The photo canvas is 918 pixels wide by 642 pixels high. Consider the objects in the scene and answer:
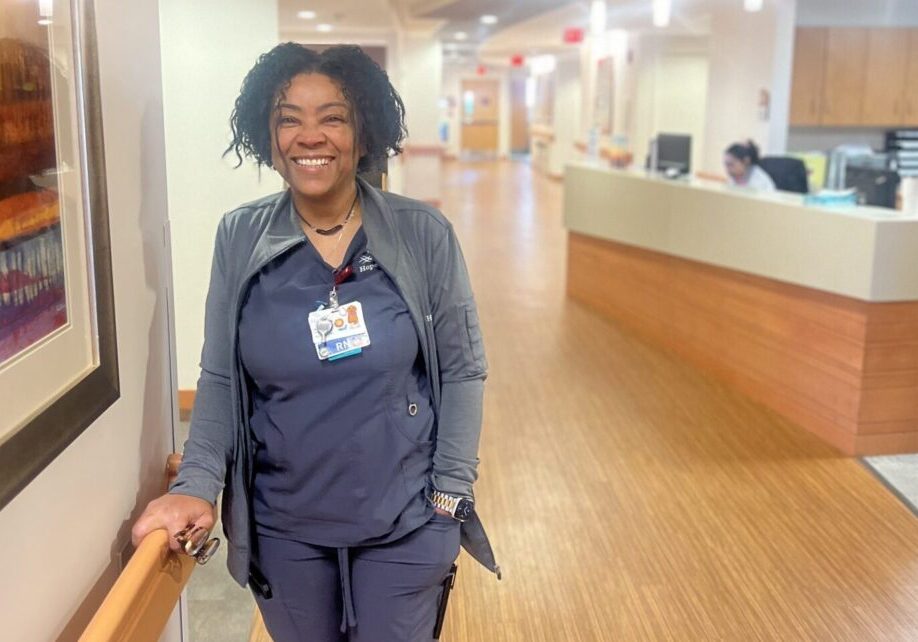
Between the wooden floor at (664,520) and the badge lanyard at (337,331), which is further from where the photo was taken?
the wooden floor at (664,520)

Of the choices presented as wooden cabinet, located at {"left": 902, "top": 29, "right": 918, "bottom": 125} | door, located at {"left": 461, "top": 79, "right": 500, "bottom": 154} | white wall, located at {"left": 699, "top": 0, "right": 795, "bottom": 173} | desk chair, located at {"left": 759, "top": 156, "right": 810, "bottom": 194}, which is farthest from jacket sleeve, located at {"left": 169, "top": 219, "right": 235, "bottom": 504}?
door, located at {"left": 461, "top": 79, "right": 500, "bottom": 154}

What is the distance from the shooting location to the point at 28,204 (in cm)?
108

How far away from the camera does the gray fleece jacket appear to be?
1.51 metres

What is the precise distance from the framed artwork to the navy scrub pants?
44 cm

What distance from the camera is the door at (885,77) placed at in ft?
26.7

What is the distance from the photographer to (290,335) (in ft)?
4.83

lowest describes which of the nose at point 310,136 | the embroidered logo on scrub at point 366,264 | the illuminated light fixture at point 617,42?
the embroidered logo on scrub at point 366,264

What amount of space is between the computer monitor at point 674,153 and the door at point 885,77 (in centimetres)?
246

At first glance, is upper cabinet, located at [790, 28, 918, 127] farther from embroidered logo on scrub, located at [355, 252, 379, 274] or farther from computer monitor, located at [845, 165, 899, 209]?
embroidered logo on scrub, located at [355, 252, 379, 274]

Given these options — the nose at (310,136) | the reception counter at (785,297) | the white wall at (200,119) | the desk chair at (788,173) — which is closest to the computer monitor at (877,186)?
the desk chair at (788,173)

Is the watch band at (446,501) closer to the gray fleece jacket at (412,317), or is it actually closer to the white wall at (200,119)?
the gray fleece jacket at (412,317)

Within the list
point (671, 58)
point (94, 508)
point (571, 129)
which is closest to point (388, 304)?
point (94, 508)

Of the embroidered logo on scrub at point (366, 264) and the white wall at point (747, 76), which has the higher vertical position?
the white wall at point (747, 76)

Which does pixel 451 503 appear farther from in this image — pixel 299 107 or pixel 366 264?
pixel 299 107
